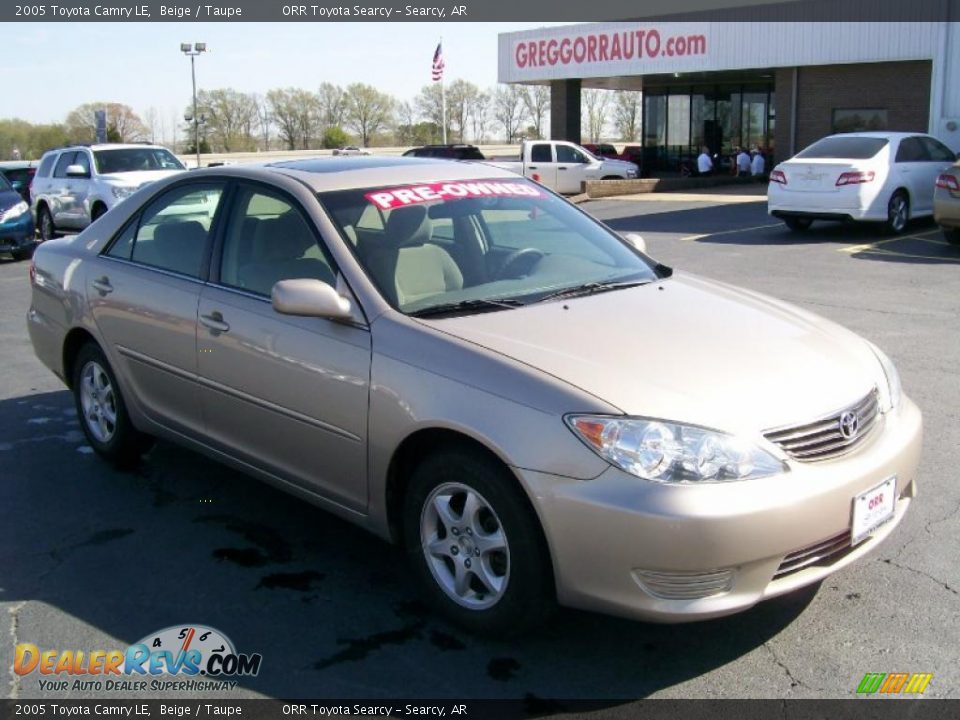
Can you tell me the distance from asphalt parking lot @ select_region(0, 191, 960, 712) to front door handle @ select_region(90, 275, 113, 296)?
1.01 m

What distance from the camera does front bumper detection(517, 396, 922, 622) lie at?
10.2ft

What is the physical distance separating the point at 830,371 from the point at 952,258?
1077cm

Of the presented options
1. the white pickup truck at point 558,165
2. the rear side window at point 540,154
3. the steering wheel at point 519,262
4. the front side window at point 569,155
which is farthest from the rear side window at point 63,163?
the steering wheel at point 519,262

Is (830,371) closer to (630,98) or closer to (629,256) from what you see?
(629,256)

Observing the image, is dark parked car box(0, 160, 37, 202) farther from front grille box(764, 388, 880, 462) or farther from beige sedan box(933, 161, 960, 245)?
front grille box(764, 388, 880, 462)

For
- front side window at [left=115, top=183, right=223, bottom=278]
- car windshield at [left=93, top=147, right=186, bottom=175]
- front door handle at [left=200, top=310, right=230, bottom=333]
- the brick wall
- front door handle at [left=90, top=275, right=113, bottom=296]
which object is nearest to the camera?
front door handle at [left=200, top=310, right=230, bottom=333]

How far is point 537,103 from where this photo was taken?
89.1 metres

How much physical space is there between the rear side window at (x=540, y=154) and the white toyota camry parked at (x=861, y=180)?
1141 cm

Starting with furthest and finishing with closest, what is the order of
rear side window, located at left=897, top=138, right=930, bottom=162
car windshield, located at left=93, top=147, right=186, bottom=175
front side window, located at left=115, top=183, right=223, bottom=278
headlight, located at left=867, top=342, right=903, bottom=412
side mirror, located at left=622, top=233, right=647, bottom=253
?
1. car windshield, located at left=93, top=147, right=186, bottom=175
2. rear side window, located at left=897, top=138, right=930, bottom=162
3. side mirror, located at left=622, top=233, right=647, bottom=253
4. front side window, located at left=115, top=183, right=223, bottom=278
5. headlight, located at left=867, top=342, right=903, bottom=412

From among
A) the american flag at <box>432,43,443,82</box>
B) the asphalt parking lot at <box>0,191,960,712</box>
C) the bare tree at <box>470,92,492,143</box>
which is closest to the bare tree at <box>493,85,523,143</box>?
the bare tree at <box>470,92,492,143</box>

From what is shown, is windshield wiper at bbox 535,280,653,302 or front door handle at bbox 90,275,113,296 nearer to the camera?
windshield wiper at bbox 535,280,653,302

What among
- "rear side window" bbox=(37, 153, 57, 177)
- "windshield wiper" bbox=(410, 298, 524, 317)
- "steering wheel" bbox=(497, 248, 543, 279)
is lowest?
"windshield wiper" bbox=(410, 298, 524, 317)

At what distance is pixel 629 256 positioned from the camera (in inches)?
194

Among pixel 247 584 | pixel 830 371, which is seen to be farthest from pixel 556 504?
pixel 247 584
